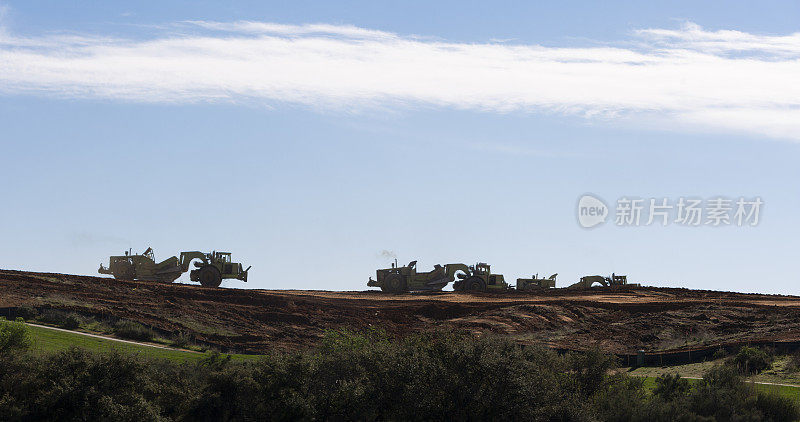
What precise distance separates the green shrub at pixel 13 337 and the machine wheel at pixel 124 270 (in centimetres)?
3162

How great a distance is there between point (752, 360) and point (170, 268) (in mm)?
39502

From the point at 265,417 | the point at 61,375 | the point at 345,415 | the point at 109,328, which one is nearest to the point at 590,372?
the point at 345,415

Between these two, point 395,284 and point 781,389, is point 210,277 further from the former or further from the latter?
point 781,389

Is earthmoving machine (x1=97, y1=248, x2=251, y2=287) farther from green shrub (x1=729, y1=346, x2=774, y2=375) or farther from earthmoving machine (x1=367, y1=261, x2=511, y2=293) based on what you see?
green shrub (x1=729, y1=346, x2=774, y2=375)

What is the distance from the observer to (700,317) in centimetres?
4797

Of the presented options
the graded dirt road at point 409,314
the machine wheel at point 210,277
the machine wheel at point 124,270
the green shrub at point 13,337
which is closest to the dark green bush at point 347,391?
the green shrub at point 13,337

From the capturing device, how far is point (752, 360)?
33.7 m

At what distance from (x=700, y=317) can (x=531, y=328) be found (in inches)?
392

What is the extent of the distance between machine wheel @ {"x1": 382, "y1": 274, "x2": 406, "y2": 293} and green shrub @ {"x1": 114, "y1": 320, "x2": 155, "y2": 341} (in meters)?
31.1

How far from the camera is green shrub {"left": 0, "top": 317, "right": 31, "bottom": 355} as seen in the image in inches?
1040

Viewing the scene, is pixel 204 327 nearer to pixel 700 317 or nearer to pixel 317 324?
pixel 317 324

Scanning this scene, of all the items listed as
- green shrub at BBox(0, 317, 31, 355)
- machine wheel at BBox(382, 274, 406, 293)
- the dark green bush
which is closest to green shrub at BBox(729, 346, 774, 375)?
the dark green bush

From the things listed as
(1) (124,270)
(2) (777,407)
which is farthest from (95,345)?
(1) (124,270)

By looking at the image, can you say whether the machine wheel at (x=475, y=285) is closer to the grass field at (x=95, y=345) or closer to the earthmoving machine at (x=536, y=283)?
the earthmoving machine at (x=536, y=283)
